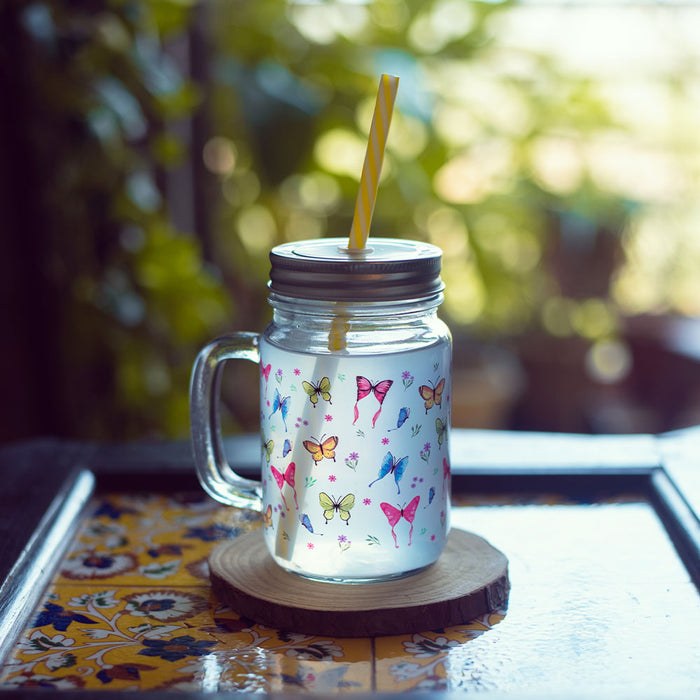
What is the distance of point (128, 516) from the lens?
83 centimetres

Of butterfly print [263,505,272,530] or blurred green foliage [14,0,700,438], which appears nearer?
butterfly print [263,505,272,530]

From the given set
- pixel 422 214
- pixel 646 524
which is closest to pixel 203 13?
pixel 422 214

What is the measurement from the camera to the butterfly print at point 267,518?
69cm

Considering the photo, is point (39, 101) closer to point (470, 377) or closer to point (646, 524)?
point (646, 524)

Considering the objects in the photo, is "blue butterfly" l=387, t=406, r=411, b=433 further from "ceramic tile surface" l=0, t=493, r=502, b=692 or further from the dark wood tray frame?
the dark wood tray frame

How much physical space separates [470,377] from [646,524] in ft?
6.30

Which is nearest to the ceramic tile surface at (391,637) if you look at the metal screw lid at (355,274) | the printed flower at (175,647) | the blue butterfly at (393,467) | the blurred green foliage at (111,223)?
the printed flower at (175,647)

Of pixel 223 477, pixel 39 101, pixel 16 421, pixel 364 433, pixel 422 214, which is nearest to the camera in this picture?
pixel 364 433

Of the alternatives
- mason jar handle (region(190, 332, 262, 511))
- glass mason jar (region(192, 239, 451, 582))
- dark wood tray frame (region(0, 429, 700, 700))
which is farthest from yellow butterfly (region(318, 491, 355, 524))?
dark wood tray frame (region(0, 429, 700, 700))

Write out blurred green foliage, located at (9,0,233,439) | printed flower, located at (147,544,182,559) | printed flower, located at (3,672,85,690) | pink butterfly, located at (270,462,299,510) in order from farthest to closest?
blurred green foliage, located at (9,0,233,439), printed flower, located at (147,544,182,559), pink butterfly, located at (270,462,299,510), printed flower, located at (3,672,85,690)

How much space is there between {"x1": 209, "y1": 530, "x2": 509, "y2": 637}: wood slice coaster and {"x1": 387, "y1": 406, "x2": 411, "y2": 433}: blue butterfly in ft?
0.37

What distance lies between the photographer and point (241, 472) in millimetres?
909

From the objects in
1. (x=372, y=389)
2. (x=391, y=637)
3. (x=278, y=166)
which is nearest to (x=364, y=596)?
(x=391, y=637)

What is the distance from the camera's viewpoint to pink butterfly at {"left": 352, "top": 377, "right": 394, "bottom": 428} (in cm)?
63
